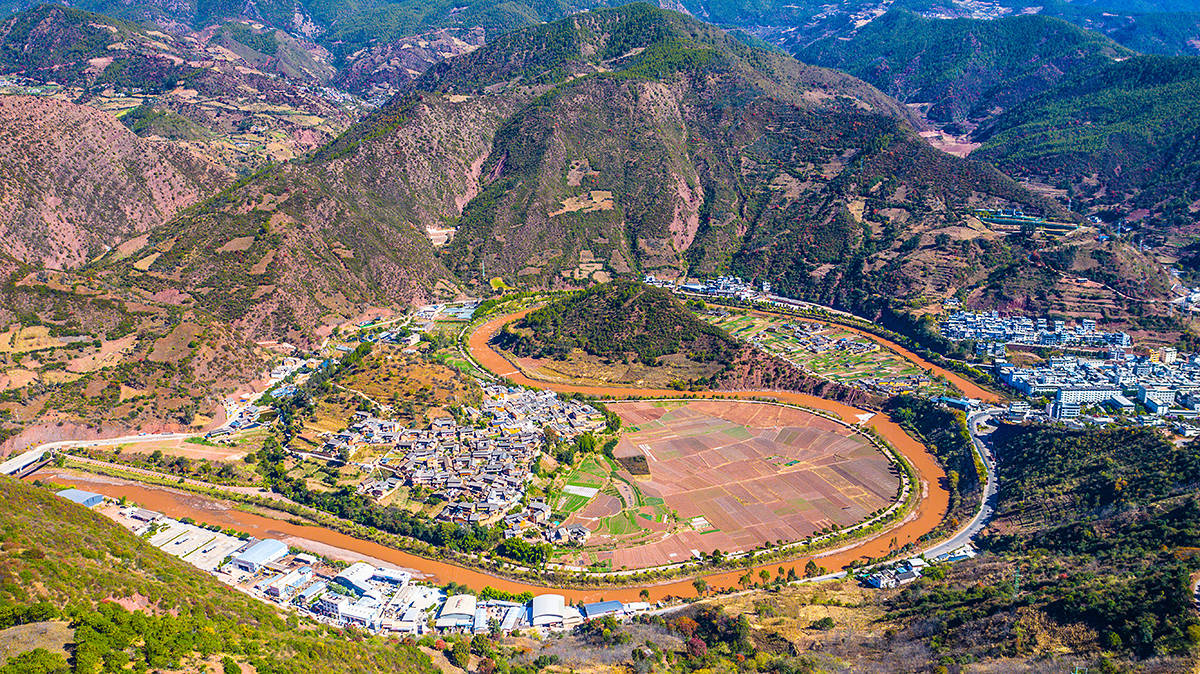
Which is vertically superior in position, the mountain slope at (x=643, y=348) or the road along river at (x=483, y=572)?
the mountain slope at (x=643, y=348)

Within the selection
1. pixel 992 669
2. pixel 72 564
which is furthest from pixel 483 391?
pixel 992 669

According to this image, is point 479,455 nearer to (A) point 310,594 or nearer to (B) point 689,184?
(A) point 310,594

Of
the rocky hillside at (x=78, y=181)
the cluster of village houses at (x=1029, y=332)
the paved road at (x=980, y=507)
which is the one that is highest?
the rocky hillside at (x=78, y=181)

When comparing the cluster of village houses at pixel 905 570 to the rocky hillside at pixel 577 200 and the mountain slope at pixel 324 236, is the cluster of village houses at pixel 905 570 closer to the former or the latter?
the rocky hillside at pixel 577 200

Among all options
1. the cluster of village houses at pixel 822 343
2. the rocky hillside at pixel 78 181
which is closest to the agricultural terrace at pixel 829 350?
the cluster of village houses at pixel 822 343

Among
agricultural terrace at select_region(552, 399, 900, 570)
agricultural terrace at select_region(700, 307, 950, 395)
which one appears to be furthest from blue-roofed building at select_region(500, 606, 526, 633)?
agricultural terrace at select_region(700, 307, 950, 395)

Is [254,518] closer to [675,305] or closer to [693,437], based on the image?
[693,437]
